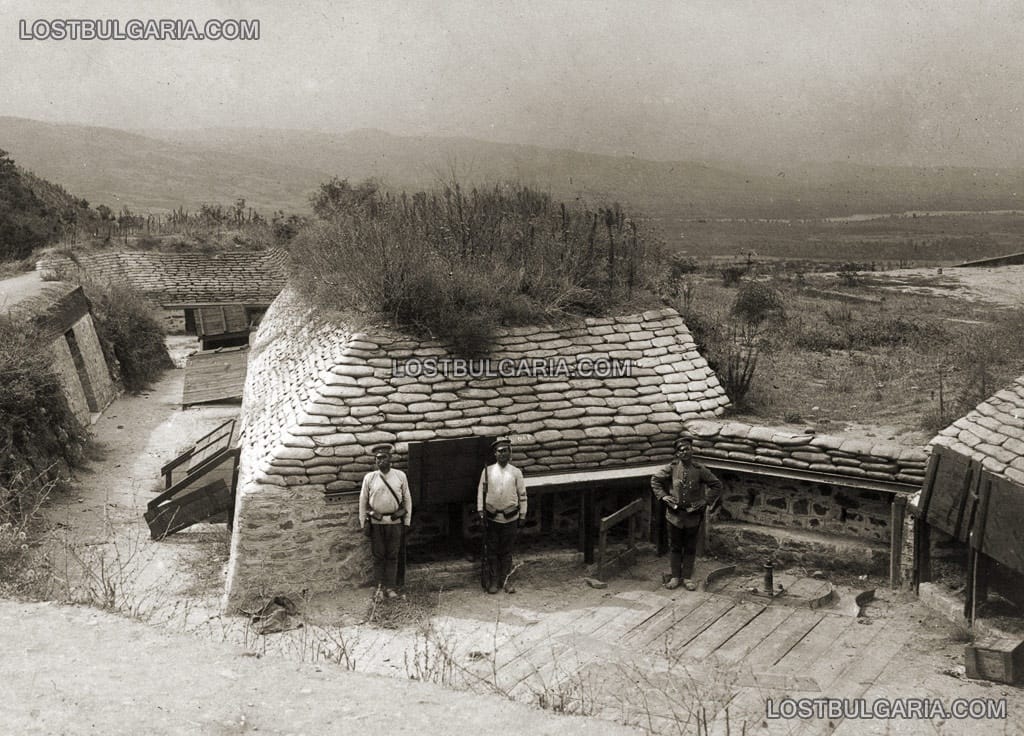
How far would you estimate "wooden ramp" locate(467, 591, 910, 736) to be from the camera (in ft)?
22.8

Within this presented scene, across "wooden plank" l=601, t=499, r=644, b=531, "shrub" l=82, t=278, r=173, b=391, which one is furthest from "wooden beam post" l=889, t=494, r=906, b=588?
"shrub" l=82, t=278, r=173, b=391

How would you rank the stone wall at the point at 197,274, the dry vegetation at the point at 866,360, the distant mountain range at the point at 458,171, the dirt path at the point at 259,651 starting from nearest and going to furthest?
the dirt path at the point at 259,651 → the dry vegetation at the point at 866,360 → the stone wall at the point at 197,274 → the distant mountain range at the point at 458,171

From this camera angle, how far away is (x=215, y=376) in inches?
876

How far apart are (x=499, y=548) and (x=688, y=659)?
2.52 meters

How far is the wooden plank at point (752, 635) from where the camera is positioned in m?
8.31

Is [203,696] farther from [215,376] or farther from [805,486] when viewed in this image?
[215,376]

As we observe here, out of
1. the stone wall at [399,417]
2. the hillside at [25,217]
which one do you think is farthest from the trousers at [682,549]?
the hillside at [25,217]

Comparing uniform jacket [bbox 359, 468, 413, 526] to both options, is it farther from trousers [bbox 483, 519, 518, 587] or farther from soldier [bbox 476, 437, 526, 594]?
trousers [bbox 483, 519, 518, 587]

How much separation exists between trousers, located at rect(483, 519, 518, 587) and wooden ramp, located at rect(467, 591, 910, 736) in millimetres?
850

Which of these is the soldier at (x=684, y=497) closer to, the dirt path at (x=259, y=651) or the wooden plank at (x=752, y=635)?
the dirt path at (x=259, y=651)

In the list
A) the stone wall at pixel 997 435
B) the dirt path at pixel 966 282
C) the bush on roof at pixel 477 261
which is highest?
the bush on roof at pixel 477 261

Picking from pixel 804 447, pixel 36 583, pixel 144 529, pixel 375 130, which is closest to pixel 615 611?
pixel 804 447

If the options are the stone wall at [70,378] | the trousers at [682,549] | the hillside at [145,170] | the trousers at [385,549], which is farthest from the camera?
the hillside at [145,170]

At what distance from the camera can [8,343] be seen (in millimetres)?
15562
